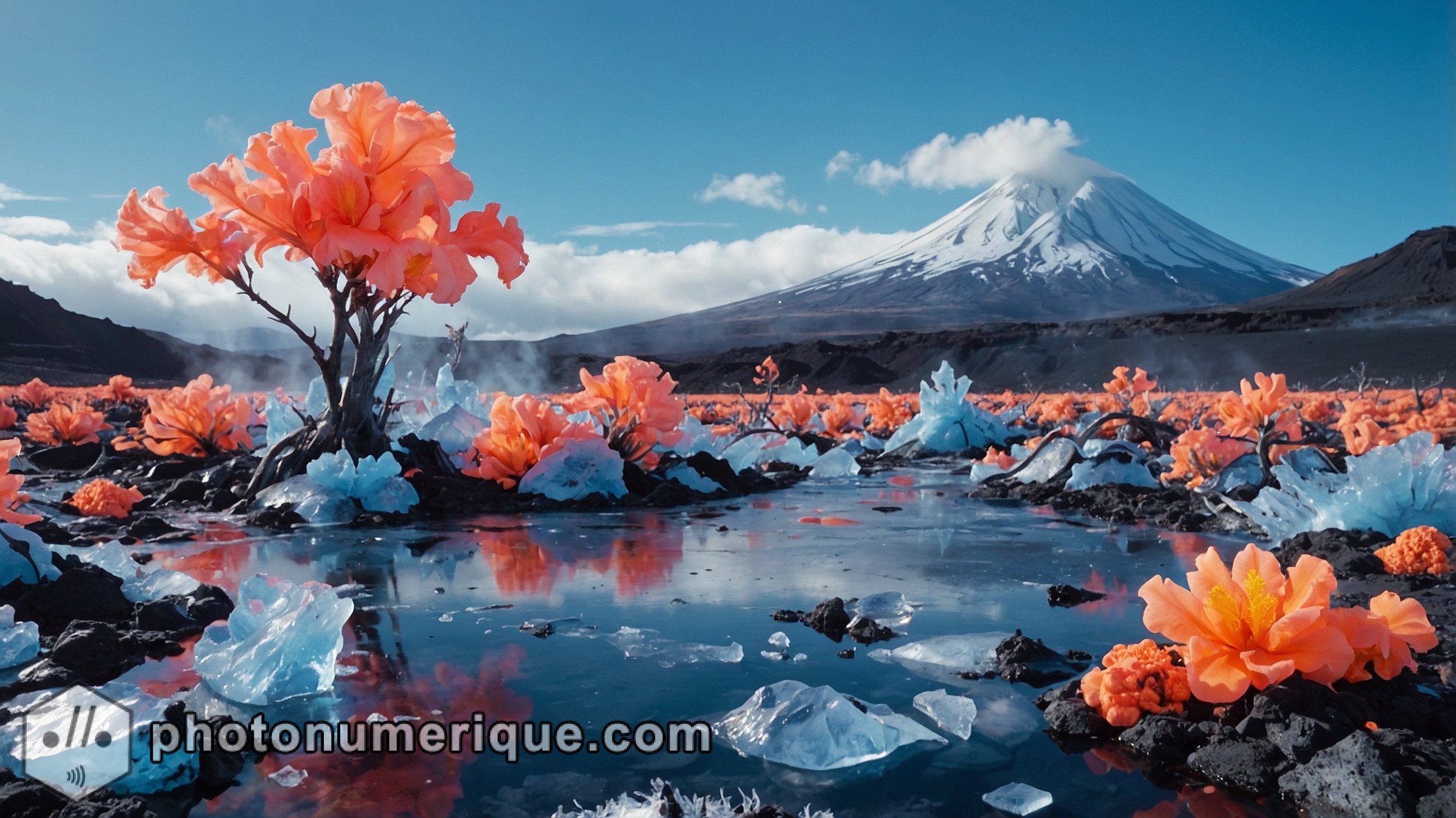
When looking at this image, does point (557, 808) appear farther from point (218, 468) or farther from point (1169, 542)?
point (218, 468)

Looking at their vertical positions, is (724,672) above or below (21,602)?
below

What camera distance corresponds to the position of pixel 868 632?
2594 mm

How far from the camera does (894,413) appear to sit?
1174 centimetres

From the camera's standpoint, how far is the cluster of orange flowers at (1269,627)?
5.56ft

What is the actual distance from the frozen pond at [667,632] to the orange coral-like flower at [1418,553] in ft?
2.49

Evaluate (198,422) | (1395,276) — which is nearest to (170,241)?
(198,422)

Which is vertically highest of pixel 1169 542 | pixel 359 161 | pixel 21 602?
pixel 359 161

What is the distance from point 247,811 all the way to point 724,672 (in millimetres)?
1081

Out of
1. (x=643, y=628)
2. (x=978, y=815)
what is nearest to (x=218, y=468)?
(x=643, y=628)

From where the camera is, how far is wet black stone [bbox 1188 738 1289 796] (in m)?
1.59

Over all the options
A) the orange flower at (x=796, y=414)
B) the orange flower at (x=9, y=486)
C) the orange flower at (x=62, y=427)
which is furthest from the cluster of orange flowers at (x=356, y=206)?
the orange flower at (x=796, y=414)

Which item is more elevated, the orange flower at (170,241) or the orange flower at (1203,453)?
the orange flower at (170,241)

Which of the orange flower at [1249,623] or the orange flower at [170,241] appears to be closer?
the orange flower at [1249,623]

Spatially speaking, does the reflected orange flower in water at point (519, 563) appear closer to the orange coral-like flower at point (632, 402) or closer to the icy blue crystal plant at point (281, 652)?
the icy blue crystal plant at point (281, 652)
